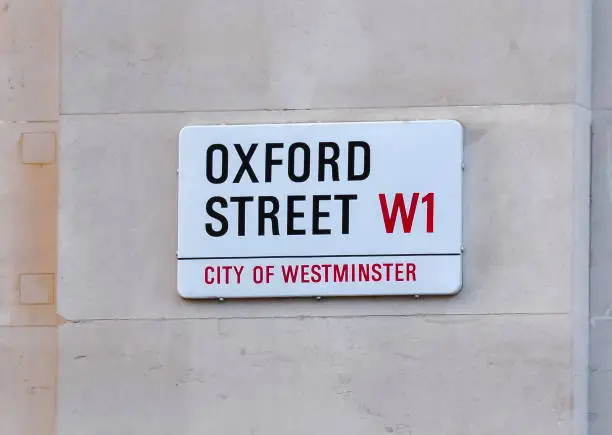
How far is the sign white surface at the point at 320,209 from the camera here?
623 cm

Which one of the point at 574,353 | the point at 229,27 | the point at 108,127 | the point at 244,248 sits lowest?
the point at 574,353

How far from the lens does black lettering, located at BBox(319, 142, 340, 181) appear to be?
630cm

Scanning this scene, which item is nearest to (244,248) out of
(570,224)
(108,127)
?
(108,127)

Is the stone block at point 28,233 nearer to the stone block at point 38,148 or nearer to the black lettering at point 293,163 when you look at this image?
the stone block at point 38,148

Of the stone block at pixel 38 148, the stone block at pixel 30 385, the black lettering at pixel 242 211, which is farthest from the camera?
the stone block at pixel 38 148

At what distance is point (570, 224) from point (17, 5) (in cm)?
A: 252

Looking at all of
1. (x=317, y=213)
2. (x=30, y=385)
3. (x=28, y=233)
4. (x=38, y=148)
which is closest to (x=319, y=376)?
(x=317, y=213)

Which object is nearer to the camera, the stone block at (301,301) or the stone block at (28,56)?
the stone block at (301,301)

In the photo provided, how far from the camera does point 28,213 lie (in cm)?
664

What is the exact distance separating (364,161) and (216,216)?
64 cm

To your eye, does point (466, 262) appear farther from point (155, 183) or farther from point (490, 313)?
point (155, 183)

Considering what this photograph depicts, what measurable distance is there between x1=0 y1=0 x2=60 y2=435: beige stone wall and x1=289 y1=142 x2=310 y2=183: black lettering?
3.41 ft

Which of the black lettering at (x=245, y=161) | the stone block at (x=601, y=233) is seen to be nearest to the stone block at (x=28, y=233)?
the black lettering at (x=245, y=161)

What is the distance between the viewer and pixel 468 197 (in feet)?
20.5
